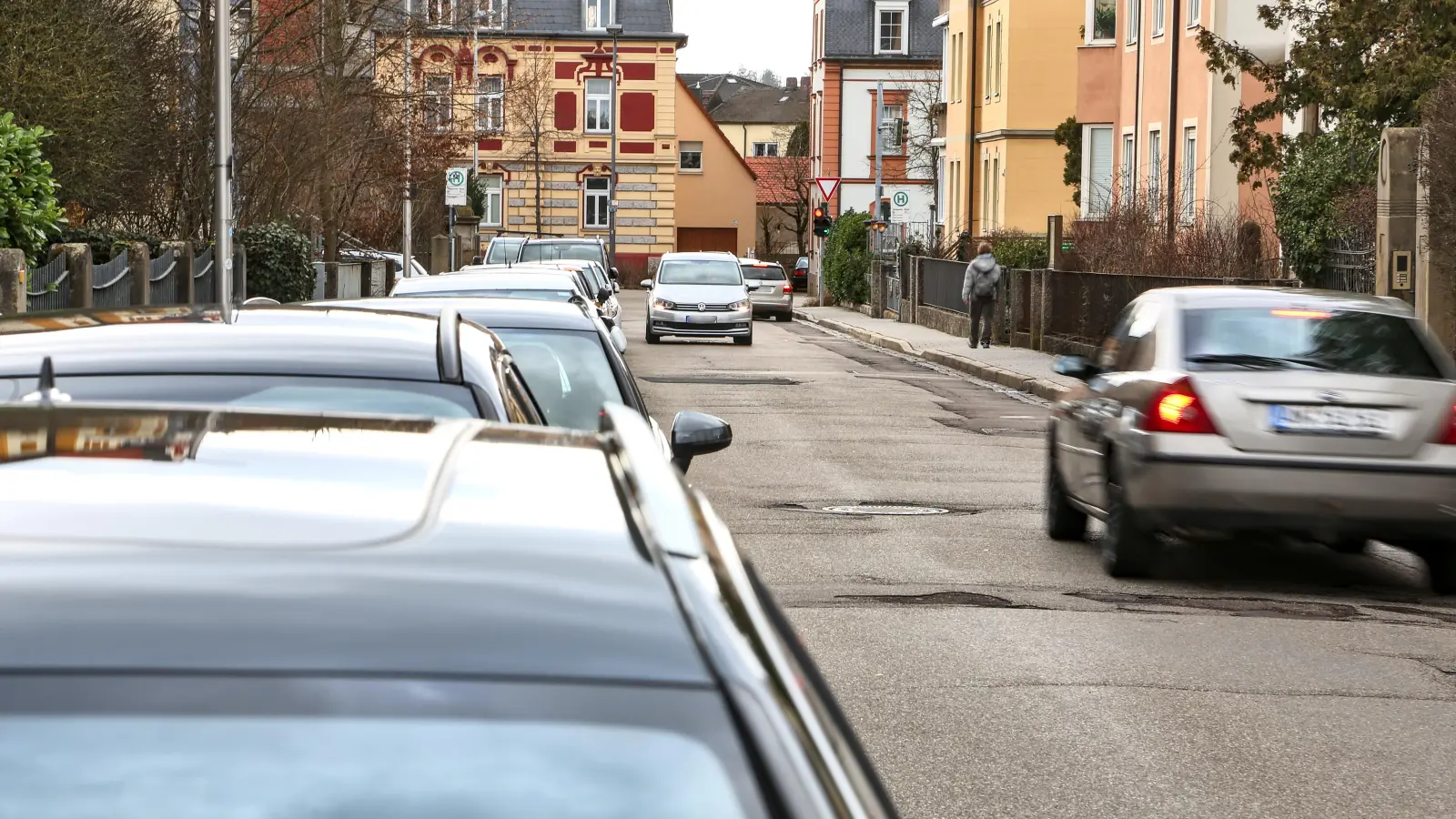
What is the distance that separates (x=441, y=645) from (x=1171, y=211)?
106 ft

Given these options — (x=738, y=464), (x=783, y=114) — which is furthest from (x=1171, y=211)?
(x=783, y=114)

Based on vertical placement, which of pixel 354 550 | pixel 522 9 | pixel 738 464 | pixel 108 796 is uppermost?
pixel 522 9

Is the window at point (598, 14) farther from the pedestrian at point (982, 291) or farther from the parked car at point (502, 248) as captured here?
the pedestrian at point (982, 291)

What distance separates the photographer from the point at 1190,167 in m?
40.8

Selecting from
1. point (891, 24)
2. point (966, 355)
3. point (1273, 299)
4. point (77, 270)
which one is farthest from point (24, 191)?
point (891, 24)

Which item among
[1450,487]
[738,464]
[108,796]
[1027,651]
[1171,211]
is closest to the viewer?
[108,796]

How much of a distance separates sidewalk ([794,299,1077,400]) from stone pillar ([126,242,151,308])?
10073mm

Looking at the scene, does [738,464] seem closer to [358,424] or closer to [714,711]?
[358,424]

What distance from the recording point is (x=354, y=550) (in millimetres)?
2172

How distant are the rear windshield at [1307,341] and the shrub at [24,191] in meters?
10.1

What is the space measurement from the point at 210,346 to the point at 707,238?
306ft

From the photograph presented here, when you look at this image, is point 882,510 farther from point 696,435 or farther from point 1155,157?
point 1155,157

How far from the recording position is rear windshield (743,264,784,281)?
191ft

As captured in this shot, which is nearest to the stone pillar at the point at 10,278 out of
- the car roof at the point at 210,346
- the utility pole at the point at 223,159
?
the utility pole at the point at 223,159
